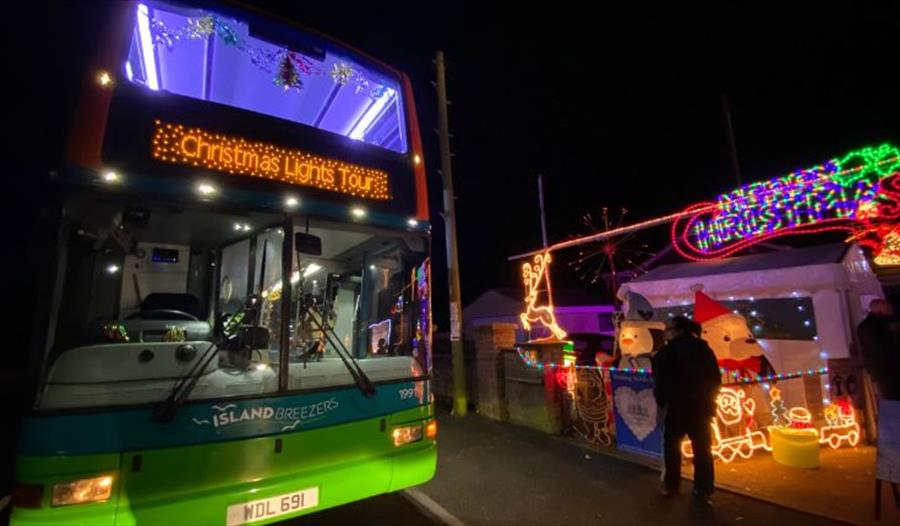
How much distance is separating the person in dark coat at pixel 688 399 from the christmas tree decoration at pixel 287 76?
4918 millimetres

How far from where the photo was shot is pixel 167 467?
3088 mm

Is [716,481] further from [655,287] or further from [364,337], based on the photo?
[655,287]

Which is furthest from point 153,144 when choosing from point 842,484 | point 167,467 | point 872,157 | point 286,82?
point 872,157

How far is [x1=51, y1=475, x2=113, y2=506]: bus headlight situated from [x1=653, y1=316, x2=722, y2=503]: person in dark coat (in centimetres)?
490

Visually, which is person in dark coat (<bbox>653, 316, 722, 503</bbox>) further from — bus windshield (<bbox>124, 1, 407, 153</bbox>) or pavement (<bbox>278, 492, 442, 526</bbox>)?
bus windshield (<bbox>124, 1, 407, 153</bbox>)

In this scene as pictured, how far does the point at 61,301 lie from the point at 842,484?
7459 millimetres

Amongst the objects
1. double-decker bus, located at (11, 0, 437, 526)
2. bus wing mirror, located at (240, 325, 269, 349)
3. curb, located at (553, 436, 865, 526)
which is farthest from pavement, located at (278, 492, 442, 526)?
curb, located at (553, 436, 865, 526)

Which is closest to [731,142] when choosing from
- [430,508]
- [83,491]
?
[430,508]

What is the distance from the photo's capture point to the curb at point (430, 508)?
180 inches

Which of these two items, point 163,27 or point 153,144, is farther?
point 163,27

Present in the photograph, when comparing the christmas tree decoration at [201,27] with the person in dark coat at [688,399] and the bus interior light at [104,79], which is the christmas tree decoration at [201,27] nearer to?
the bus interior light at [104,79]

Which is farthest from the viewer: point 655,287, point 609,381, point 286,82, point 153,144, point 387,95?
point 655,287

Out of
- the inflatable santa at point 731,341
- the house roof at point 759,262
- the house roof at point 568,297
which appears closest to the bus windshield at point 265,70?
the inflatable santa at point 731,341

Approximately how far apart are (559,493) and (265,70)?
18.3 ft
